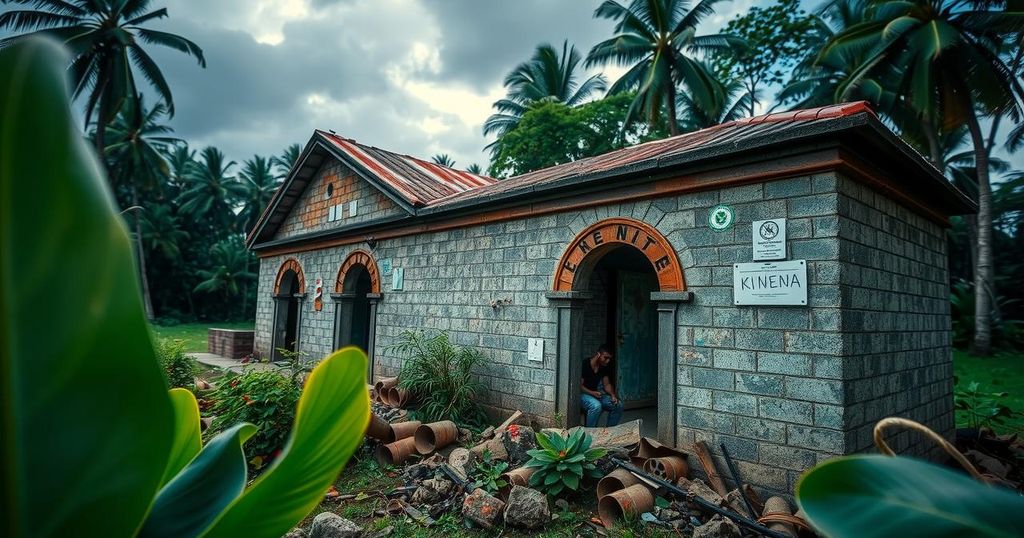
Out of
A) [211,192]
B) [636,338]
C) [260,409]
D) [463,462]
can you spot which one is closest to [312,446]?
[463,462]

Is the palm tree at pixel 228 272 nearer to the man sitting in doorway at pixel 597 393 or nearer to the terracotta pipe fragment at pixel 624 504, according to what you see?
the man sitting in doorway at pixel 597 393

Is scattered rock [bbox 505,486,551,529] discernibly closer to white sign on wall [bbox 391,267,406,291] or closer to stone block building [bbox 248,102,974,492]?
stone block building [bbox 248,102,974,492]

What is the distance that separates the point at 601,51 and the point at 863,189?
14.4 meters

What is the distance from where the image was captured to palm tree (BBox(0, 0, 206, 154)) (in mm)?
17578

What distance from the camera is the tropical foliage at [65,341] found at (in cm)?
34

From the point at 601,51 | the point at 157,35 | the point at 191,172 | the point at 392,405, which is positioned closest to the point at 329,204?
the point at 392,405

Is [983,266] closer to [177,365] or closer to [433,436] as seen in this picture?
[433,436]

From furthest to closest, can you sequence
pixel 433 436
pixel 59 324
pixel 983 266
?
1. pixel 983 266
2. pixel 433 436
3. pixel 59 324

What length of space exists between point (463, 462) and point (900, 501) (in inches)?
202

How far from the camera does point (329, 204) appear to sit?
460 inches

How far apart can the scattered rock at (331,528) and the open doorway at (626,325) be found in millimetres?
5565

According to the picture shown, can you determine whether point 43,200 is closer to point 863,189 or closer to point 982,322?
point 863,189

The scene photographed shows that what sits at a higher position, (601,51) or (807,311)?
(601,51)

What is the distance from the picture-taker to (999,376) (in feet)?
38.5
